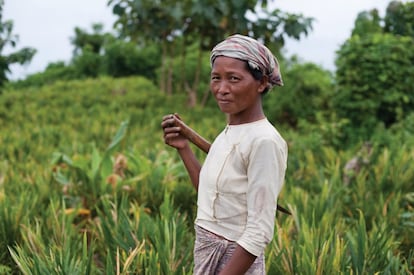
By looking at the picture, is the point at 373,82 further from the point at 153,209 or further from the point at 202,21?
the point at 153,209

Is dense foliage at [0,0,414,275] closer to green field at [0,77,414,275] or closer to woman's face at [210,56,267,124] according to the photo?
green field at [0,77,414,275]

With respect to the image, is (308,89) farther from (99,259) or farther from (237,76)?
(237,76)

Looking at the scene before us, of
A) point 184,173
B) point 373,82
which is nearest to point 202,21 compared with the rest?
point 373,82

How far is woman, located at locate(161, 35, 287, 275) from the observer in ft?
5.33

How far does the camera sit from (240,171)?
1690 mm

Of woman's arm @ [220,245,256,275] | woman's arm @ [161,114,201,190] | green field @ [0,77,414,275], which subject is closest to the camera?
woman's arm @ [220,245,256,275]

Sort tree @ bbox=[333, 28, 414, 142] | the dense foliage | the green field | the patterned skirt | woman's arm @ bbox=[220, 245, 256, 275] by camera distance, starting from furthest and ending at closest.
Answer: tree @ bbox=[333, 28, 414, 142], the dense foliage, the green field, the patterned skirt, woman's arm @ bbox=[220, 245, 256, 275]

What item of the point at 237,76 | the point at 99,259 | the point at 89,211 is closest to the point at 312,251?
the point at 237,76

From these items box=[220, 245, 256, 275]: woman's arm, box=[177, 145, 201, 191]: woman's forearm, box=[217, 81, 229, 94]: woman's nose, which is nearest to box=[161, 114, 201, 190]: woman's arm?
box=[177, 145, 201, 191]: woman's forearm

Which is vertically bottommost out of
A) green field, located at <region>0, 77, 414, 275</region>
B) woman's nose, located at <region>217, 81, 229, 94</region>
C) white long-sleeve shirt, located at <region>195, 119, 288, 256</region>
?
green field, located at <region>0, 77, 414, 275</region>

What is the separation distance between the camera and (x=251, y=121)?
1736 mm

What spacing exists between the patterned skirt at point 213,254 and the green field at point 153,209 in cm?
58

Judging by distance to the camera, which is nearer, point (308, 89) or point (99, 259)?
point (99, 259)

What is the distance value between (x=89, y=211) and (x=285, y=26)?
232 inches
